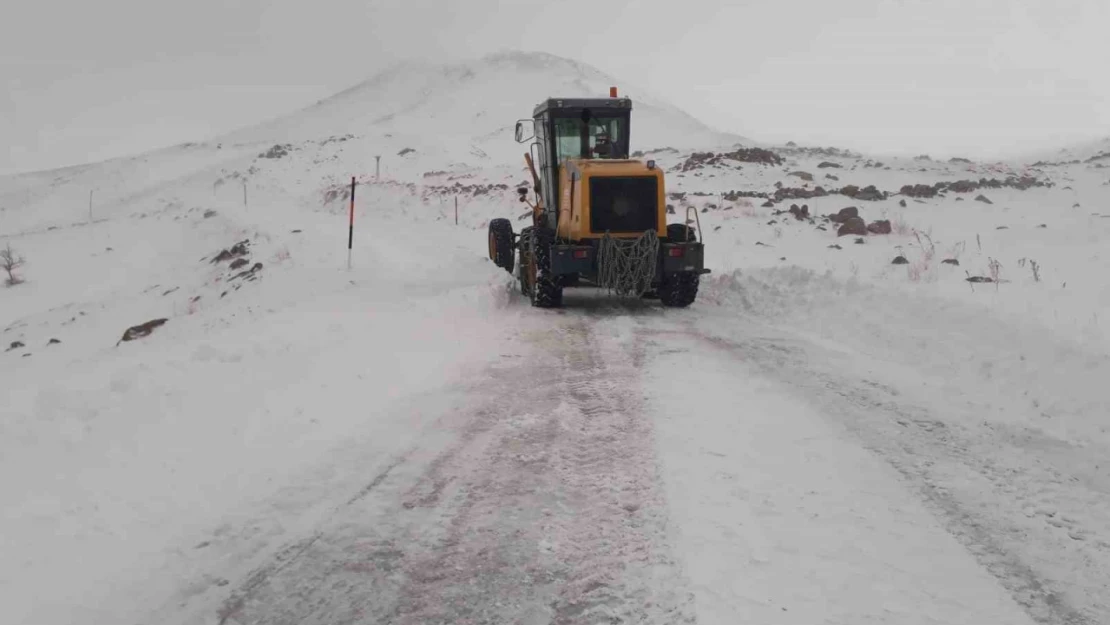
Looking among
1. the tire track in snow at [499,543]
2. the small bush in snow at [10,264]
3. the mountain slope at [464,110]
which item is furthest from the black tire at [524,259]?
the mountain slope at [464,110]

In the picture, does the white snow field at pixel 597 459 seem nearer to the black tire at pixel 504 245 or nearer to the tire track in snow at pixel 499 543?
the tire track in snow at pixel 499 543

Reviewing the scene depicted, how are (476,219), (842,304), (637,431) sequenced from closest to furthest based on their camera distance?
(637,431)
(842,304)
(476,219)

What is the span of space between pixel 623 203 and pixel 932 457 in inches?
271

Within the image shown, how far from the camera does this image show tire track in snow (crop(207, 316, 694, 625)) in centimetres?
298

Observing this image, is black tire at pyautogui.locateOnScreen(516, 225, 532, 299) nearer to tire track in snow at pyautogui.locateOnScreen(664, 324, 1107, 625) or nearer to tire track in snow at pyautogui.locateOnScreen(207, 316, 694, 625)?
tire track in snow at pyautogui.locateOnScreen(664, 324, 1107, 625)

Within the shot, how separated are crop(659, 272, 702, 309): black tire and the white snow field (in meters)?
0.46

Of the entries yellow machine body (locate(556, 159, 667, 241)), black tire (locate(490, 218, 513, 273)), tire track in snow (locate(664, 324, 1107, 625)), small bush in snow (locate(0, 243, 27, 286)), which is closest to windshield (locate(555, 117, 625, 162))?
yellow machine body (locate(556, 159, 667, 241))

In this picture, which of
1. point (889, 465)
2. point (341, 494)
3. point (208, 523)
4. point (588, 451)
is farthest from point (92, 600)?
point (889, 465)

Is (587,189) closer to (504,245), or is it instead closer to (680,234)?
(680,234)

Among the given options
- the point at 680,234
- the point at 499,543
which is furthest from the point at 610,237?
the point at 499,543

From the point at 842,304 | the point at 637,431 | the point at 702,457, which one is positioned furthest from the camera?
the point at 842,304

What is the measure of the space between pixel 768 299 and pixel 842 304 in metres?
1.37

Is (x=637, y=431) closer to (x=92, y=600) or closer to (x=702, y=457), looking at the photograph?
(x=702, y=457)

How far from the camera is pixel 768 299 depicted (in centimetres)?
1114
